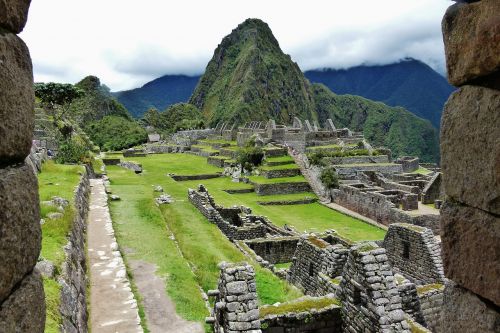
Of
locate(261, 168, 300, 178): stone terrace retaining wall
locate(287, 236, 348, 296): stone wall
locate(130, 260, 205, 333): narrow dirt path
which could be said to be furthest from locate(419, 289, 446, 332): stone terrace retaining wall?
locate(261, 168, 300, 178): stone terrace retaining wall

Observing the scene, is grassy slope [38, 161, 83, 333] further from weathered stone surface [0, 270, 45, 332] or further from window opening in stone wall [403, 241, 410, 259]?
window opening in stone wall [403, 241, 410, 259]

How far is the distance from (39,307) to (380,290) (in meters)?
4.95

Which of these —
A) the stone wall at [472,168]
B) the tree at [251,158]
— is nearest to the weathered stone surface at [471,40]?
the stone wall at [472,168]

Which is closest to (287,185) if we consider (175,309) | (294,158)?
(294,158)

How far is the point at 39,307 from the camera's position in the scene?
2.50 m

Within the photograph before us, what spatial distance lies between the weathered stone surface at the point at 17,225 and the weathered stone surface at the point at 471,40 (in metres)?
2.51

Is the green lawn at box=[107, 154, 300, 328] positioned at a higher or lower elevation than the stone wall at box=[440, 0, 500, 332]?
lower

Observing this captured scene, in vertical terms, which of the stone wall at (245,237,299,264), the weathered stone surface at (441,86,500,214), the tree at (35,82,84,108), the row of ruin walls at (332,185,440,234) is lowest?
the row of ruin walls at (332,185,440,234)

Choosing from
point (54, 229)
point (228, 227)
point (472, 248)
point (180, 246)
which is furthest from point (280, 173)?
point (472, 248)

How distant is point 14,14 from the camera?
227 cm

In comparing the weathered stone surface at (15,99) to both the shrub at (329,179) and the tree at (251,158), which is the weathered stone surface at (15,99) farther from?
the tree at (251,158)

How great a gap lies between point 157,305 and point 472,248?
8.04 m

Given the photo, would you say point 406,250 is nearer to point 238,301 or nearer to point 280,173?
point 238,301

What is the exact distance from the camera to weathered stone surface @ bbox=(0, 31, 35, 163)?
6.93 ft
